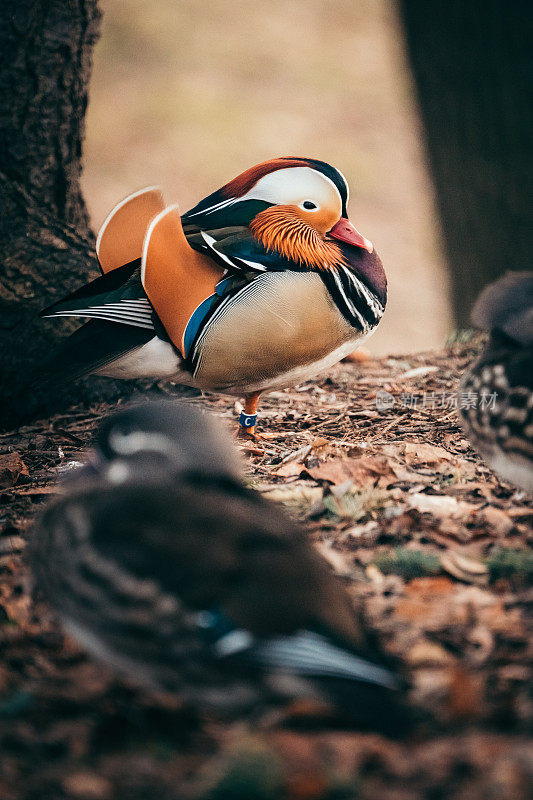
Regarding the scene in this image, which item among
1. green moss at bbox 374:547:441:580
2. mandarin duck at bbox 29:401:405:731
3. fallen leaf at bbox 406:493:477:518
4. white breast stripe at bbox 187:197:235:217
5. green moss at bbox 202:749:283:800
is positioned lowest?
fallen leaf at bbox 406:493:477:518

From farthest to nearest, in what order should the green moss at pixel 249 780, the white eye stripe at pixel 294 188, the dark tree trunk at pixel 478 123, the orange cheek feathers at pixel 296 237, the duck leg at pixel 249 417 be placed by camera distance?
the dark tree trunk at pixel 478 123 → the duck leg at pixel 249 417 → the white eye stripe at pixel 294 188 → the orange cheek feathers at pixel 296 237 → the green moss at pixel 249 780

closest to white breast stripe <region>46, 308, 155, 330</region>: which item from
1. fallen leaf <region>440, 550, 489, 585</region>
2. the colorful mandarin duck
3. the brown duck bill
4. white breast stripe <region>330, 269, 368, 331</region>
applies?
the colorful mandarin duck

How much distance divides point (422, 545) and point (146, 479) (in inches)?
32.6

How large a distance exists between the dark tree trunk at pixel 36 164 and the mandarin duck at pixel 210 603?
6.18 feet

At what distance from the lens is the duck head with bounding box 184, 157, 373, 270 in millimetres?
3072

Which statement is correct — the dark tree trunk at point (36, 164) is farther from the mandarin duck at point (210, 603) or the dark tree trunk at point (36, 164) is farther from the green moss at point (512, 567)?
the green moss at point (512, 567)

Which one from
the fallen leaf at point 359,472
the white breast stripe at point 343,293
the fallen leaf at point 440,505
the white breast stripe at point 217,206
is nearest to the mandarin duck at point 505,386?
the fallen leaf at point 440,505

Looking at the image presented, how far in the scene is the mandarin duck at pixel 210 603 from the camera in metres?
1.44

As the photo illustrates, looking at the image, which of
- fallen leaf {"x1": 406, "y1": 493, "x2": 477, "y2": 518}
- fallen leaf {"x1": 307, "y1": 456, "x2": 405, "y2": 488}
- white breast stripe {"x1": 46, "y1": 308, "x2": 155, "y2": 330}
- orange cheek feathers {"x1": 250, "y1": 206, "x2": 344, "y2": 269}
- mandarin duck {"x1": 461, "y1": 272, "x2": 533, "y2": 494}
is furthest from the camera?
orange cheek feathers {"x1": 250, "y1": 206, "x2": 344, "y2": 269}

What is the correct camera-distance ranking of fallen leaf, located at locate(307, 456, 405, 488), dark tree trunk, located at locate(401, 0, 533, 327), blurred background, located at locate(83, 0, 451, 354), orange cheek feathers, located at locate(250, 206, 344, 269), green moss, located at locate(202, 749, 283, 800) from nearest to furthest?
green moss, located at locate(202, 749, 283, 800), fallen leaf, located at locate(307, 456, 405, 488), orange cheek feathers, located at locate(250, 206, 344, 269), dark tree trunk, located at locate(401, 0, 533, 327), blurred background, located at locate(83, 0, 451, 354)

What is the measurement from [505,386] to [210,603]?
4.14ft

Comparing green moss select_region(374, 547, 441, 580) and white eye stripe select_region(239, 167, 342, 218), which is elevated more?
white eye stripe select_region(239, 167, 342, 218)

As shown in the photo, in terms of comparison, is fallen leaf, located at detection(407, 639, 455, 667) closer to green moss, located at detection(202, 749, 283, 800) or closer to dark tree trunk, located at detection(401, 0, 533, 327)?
green moss, located at detection(202, 749, 283, 800)

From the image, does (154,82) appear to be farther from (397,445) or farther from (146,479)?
(146,479)
